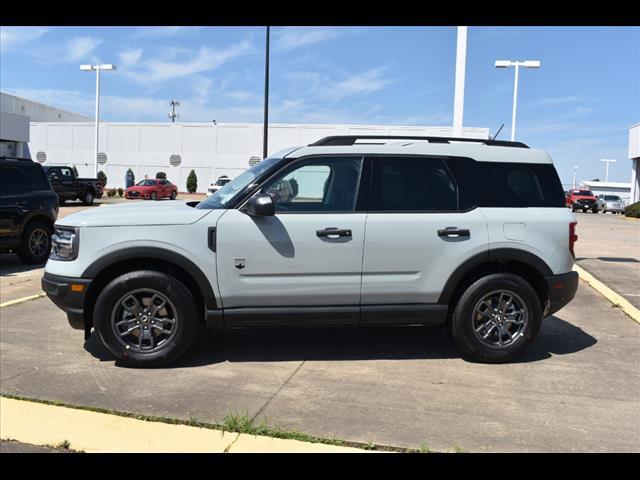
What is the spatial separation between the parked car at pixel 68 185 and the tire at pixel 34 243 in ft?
61.5

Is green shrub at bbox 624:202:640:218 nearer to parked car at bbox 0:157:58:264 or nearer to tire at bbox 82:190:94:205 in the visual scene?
tire at bbox 82:190:94:205

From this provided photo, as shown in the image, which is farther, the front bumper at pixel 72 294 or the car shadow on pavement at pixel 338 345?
the car shadow on pavement at pixel 338 345

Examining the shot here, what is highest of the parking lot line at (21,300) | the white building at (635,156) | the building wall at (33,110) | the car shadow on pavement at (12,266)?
the building wall at (33,110)

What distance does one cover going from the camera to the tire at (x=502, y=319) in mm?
4914

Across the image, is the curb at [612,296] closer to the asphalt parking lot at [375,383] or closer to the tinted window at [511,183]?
the asphalt parking lot at [375,383]

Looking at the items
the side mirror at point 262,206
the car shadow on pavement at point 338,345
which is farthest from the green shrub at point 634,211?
the side mirror at point 262,206

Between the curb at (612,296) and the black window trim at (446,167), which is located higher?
the black window trim at (446,167)

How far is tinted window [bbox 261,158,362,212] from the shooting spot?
4.84 metres

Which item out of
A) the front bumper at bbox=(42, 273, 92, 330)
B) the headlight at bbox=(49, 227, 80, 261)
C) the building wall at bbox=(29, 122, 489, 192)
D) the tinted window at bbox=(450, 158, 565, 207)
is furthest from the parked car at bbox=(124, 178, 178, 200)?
the tinted window at bbox=(450, 158, 565, 207)

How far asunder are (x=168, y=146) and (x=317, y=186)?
54101 millimetres
